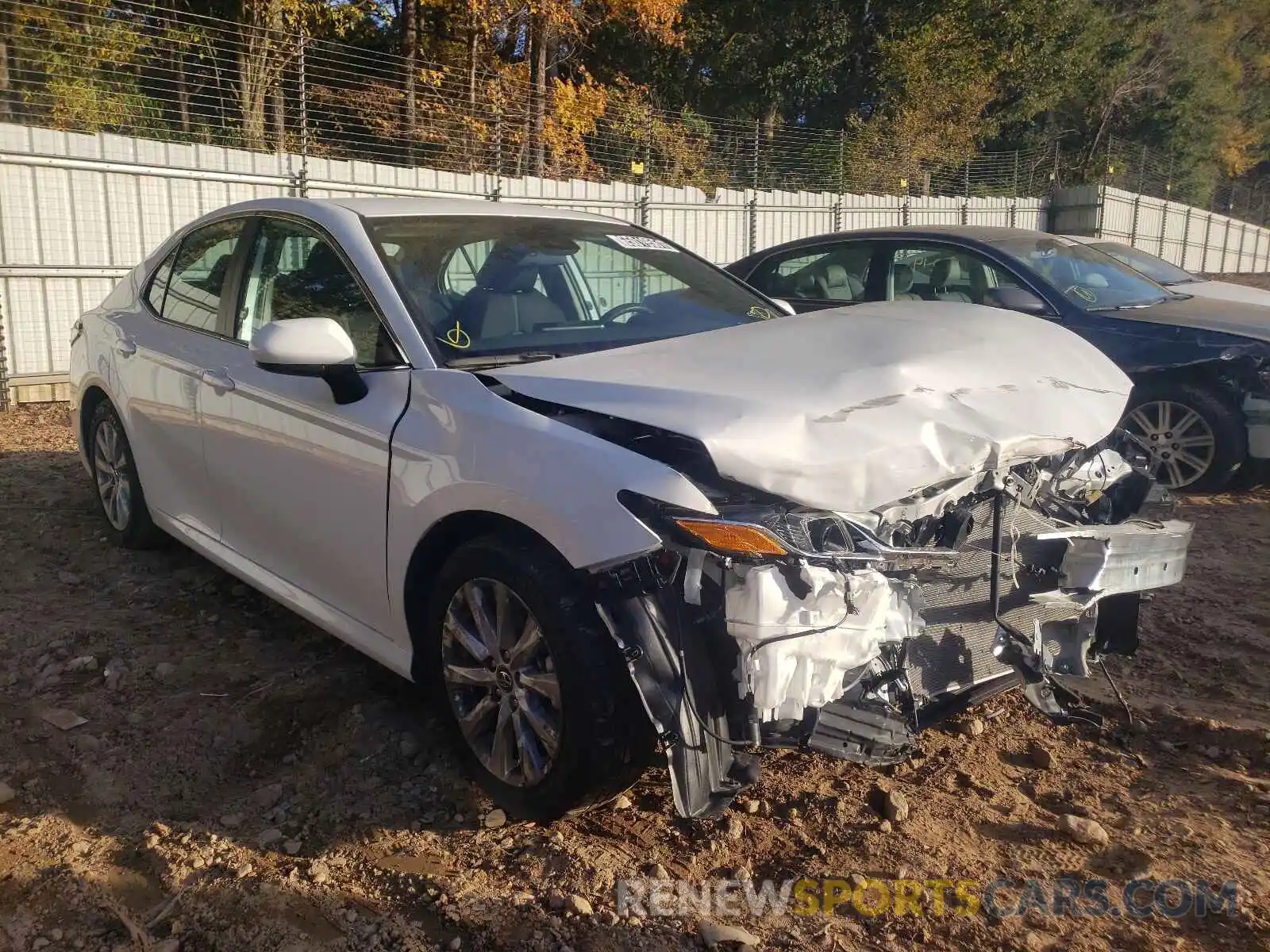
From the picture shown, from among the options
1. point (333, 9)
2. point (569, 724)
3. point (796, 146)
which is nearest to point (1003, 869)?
point (569, 724)

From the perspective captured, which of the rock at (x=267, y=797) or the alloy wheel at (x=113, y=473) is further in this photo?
the alloy wheel at (x=113, y=473)

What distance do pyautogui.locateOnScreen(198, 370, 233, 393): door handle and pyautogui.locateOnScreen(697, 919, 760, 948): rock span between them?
2.48 m

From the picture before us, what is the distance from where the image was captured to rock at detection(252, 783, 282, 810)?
3012 millimetres

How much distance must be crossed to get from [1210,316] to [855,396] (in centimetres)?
461

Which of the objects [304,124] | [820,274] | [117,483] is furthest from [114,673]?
[304,124]

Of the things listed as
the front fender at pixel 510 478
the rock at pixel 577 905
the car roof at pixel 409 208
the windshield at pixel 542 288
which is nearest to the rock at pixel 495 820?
the rock at pixel 577 905

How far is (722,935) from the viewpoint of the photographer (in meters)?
2.39

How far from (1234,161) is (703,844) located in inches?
2165

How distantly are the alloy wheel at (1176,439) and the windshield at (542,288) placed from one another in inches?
128

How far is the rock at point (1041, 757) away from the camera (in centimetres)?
318

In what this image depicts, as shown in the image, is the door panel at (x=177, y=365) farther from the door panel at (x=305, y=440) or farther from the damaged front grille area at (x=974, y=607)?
the damaged front grille area at (x=974, y=607)

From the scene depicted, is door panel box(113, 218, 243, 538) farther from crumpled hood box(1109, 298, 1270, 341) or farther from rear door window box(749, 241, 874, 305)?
crumpled hood box(1109, 298, 1270, 341)

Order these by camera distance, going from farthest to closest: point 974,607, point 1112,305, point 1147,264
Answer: point 1147,264 < point 1112,305 < point 974,607

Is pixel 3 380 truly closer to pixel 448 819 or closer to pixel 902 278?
pixel 902 278
